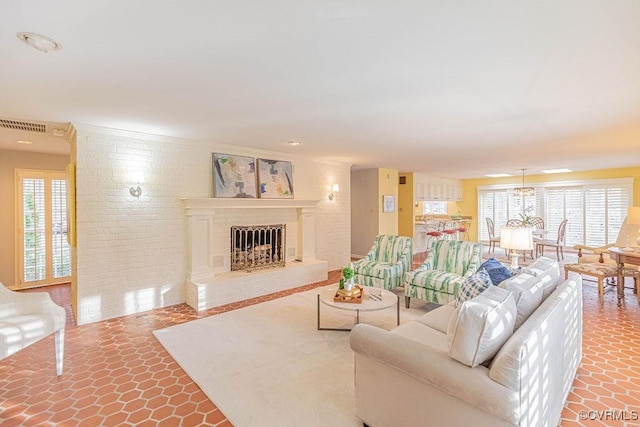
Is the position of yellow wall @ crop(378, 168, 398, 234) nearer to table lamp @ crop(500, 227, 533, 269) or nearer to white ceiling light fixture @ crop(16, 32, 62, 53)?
table lamp @ crop(500, 227, 533, 269)

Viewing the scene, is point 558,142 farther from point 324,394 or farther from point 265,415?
point 265,415

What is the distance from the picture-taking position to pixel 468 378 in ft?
5.02

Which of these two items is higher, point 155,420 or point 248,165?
point 248,165

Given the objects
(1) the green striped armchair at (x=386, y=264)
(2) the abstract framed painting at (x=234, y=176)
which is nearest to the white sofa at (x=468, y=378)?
(1) the green striped armchair at (x=386, y=264)

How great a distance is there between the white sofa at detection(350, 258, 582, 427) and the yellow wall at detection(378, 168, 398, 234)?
5.67m

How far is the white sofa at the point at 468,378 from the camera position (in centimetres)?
145

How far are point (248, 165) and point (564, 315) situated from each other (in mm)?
4415

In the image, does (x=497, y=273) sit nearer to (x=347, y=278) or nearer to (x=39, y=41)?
(x=347, y=278)

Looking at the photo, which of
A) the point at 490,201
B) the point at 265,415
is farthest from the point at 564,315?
the point at 490,201

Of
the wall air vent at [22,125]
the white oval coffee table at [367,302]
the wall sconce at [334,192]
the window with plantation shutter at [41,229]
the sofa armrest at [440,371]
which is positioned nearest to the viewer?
the sofa armrest at [440,371]

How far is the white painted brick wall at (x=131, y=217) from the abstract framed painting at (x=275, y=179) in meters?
0.53

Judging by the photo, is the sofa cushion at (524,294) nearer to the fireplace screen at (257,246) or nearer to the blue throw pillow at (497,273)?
the blue throw pillow at (497,273)

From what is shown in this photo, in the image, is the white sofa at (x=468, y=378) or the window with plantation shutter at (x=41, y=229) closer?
the white sofa at (x=468, y=378)

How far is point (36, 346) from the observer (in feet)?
10.5
